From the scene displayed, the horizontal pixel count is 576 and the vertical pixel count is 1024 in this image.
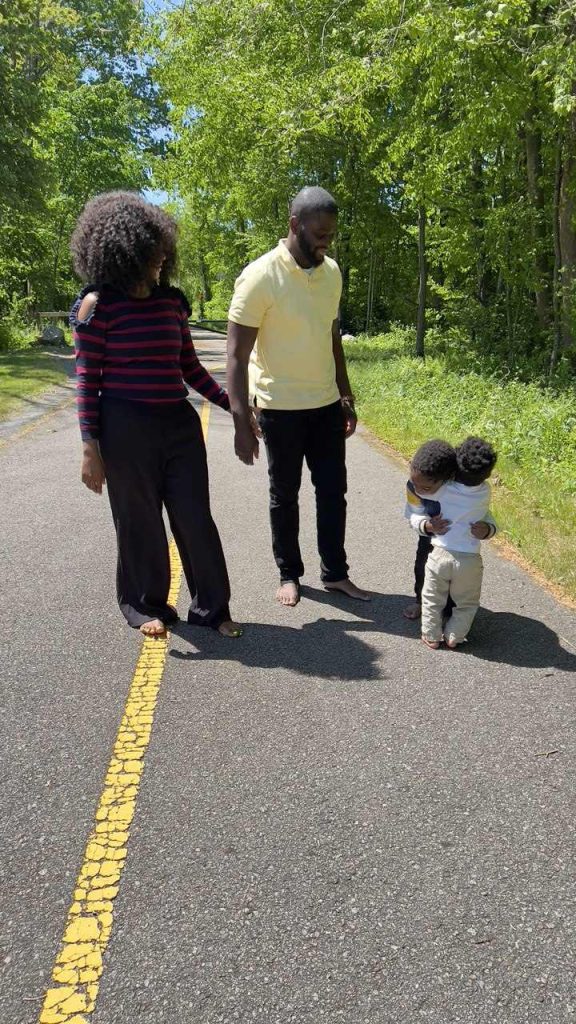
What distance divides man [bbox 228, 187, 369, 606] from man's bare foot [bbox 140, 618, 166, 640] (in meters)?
A: 0.84

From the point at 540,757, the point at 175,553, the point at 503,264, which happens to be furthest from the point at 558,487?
the point at 503,264

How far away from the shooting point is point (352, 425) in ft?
14.6

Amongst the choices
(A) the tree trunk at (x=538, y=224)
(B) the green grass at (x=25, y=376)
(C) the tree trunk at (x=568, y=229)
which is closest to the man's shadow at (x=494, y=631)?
(C) the tree trunk at (x=568, y=229)

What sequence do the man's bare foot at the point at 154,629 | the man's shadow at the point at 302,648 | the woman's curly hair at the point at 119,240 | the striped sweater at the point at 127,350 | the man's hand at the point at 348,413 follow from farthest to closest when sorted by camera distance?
the man's hand at the point at 348,413 < the man's bare foot at the point at 154,629 < the man's shadow at the point at 302,648 < the striped sweater at the point at 127,350 < the woman's curly hair at the point at 119,240

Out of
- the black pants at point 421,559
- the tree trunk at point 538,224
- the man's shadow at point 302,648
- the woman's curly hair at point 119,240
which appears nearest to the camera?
the woman's curly hair at point 119,240

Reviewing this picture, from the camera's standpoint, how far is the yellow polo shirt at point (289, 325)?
12.5 feet

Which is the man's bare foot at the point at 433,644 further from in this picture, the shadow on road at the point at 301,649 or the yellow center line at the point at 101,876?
the yellow center line at the point at 101,876

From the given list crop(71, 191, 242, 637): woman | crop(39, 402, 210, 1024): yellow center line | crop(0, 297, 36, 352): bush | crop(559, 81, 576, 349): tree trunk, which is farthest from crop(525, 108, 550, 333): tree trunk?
crop(0, 297, 36, 352): bush

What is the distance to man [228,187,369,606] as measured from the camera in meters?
3.79

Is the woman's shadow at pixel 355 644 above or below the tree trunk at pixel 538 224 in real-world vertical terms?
below

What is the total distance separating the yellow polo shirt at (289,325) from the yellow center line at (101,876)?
1.76 meters

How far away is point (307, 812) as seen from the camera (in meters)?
2.52

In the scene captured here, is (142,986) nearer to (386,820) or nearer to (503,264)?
(386,820)

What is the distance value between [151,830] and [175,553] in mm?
3233
